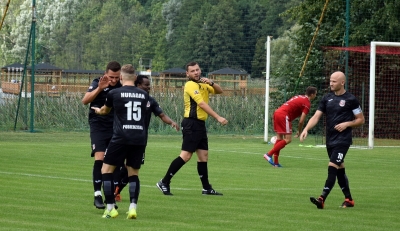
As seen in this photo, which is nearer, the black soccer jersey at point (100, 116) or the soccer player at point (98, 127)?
the soccer player at point (98, 127)

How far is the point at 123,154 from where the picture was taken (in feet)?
36.5

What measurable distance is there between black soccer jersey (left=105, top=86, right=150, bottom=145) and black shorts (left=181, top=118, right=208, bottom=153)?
3.25 metres

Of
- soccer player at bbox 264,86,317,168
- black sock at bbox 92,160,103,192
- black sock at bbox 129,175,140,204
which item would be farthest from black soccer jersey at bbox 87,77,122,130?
soccer player at bbox 264,86,317,168

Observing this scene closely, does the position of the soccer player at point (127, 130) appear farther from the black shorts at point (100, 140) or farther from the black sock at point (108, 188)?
the black shorts at point (100, 140)

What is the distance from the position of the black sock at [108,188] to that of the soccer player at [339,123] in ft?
9.75

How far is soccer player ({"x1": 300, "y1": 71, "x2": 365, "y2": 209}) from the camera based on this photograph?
41.8 feet

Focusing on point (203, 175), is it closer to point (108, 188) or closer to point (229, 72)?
point (108, 188)

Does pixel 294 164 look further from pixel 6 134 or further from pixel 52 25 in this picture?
pixel 52 25

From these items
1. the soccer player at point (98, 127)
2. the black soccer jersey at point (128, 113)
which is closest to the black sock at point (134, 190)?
the black soccer jersey at point (128, 113)

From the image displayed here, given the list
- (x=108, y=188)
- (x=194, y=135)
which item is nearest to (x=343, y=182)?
(x=194, y=135)

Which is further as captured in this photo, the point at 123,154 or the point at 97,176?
the point at 97,176

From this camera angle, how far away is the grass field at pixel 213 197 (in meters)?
10.6

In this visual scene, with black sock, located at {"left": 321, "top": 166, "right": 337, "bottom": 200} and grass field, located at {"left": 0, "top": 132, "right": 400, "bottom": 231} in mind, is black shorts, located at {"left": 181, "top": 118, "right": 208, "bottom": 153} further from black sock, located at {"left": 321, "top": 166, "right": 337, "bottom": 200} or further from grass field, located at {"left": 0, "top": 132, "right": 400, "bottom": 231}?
black sock, located at {"left": 321, "top": 166, "right": 337, "bottom": 200}

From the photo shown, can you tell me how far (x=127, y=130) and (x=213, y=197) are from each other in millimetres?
3052
